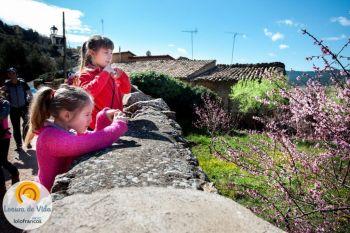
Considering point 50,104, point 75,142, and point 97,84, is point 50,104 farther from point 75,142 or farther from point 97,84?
point 97,84

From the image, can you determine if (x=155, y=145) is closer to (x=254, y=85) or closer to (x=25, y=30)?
(x=254, y=85)

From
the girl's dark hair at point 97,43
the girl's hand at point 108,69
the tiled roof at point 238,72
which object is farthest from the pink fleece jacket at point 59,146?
the tiled roof at point 238,72

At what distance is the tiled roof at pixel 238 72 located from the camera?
26422 millimetres

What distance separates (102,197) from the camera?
137cm

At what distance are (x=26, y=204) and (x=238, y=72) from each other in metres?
27.4

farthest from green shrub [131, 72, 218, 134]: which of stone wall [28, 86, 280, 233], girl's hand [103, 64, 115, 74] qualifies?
stone wall [28, 86, 280, 233]

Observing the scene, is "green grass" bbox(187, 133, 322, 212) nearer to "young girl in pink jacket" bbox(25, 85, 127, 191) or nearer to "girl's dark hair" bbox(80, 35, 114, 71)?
"girl's dark hair" bbox(80, 35, 114, 71)

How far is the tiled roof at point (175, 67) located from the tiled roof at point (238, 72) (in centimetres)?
85

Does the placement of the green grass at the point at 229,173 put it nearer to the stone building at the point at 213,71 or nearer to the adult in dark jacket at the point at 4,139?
the adult in dark jacket at the point at 4,139

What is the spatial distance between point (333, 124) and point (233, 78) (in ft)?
77.7

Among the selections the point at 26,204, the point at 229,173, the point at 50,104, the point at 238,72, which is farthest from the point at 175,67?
the point at 26,204

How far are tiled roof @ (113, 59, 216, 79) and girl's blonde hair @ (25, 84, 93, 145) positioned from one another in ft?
85.7

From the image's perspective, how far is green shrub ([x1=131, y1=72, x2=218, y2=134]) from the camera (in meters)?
14.8

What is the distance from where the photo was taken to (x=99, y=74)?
3.22 metres
